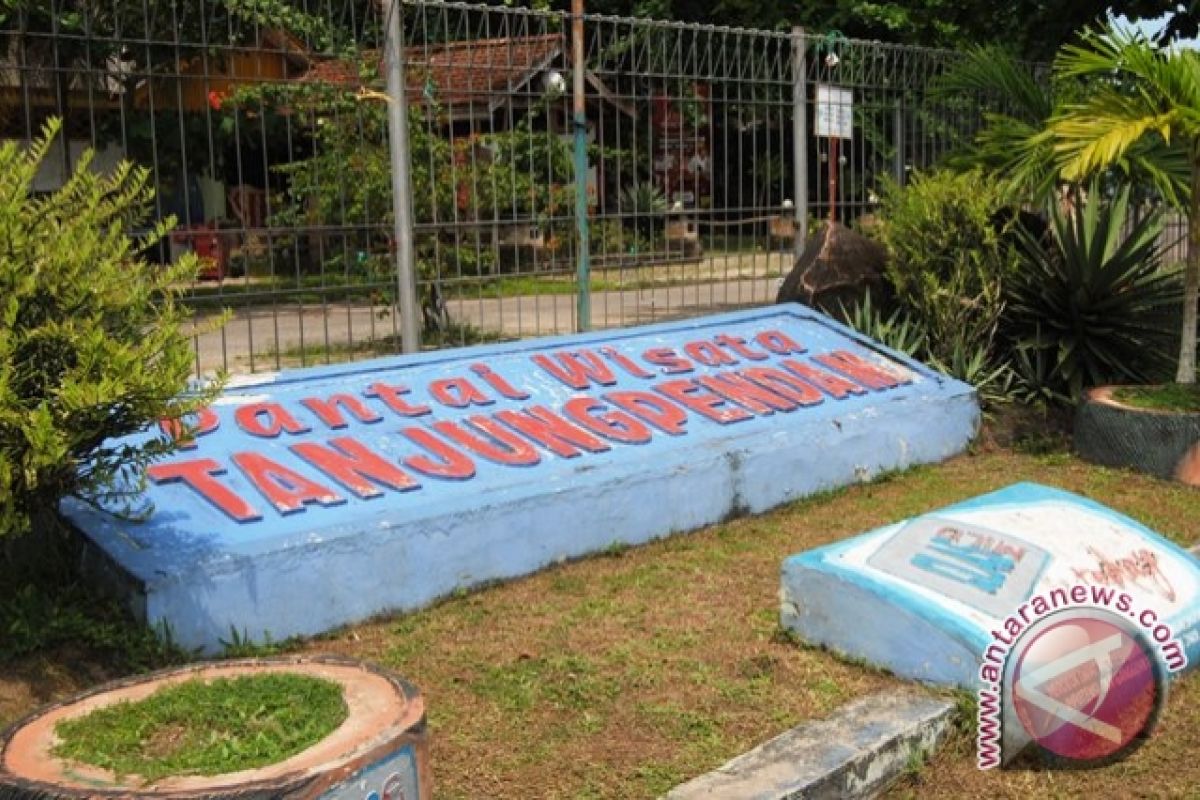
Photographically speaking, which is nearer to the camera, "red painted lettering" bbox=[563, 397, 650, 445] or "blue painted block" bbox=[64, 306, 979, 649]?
"blue painted block" bbox=[64, 306, 979, 649]

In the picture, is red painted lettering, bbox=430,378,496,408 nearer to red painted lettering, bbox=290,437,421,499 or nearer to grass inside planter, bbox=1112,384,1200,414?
red painted lettering, bbox=290,437,421,499

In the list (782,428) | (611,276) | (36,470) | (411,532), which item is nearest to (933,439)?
(782,428)

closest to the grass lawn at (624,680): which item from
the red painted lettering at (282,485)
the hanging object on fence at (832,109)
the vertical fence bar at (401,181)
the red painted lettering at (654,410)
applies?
the red painted lettering at (282,485)

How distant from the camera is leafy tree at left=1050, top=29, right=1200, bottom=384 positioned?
662cm

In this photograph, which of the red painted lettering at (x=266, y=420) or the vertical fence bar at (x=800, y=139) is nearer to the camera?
the red painted lettering at (x=266, y=420)

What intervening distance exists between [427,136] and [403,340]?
1.35 m

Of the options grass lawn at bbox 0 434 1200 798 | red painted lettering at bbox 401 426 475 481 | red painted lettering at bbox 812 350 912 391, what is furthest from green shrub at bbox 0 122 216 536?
red painted lettering at bbox 812 350 912 391

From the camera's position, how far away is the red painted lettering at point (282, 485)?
445cm

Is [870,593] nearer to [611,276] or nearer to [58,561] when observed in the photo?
[58,561]

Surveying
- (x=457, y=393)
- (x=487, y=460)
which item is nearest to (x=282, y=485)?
(x=487, y=460)

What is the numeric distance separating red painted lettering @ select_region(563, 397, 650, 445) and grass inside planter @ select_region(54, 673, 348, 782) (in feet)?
9.56

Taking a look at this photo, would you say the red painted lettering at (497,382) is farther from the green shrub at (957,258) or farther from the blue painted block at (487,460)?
the green shrub at (957,258)

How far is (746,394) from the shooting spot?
21.0 feet

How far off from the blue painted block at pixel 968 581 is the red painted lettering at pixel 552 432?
144 centimetres
